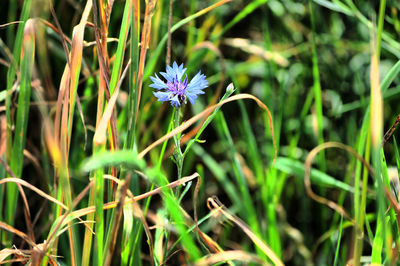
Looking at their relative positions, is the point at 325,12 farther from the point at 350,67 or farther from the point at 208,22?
the point at 208,22

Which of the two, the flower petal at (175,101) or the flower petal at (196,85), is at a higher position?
the flower petal at (196,85)

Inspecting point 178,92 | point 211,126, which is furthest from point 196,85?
point 211,126

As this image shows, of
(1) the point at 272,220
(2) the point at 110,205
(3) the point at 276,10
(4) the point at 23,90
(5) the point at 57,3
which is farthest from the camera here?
(3) the point at 276,10

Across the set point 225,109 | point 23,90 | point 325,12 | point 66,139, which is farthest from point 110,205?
point 325,12

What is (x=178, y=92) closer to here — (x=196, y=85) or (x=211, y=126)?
(x=196, y=85)

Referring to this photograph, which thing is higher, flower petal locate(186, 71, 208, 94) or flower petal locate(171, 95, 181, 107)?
flower petal locate(186, 71, 208, 94)

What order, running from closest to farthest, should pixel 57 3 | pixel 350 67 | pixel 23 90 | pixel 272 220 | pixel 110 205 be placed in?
pixel 110 205 → pixel 23 90 → pixel 272 220 → pixel 57 3 → pixel 350 67

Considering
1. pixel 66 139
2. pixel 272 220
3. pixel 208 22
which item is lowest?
pixel 272 220

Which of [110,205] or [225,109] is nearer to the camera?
[110,205]
